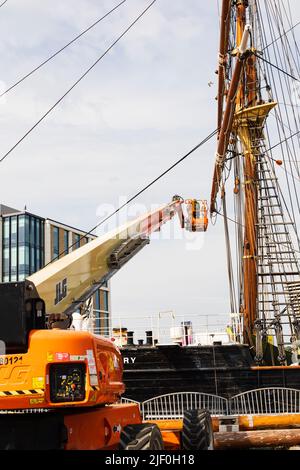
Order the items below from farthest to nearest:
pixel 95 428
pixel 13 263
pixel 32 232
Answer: pixel 32 232 → pixel 13 263 → pixel 95 428

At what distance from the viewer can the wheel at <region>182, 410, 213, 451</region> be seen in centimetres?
805

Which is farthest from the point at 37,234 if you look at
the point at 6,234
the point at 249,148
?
the point at 249,148

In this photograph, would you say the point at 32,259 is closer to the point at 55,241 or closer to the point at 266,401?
the point at 55,241

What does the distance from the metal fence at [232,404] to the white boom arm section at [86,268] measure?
4810 mm

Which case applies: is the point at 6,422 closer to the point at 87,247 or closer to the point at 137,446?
the point at 137,446

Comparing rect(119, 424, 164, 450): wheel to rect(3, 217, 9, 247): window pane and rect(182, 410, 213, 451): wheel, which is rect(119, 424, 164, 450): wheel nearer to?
rect(182, 410, 213, 451): wheel

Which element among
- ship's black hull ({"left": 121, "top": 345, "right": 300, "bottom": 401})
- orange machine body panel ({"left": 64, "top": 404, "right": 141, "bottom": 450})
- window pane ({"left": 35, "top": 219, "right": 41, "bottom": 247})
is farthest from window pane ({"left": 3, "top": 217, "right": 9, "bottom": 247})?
orange machine body panel ({"left": 64, "top": 404, "right": 141, "bottom": 450})

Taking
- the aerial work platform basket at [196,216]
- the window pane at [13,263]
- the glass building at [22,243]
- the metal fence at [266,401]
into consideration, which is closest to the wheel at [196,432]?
the metal fence at [266,401]

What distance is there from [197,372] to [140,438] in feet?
33.9

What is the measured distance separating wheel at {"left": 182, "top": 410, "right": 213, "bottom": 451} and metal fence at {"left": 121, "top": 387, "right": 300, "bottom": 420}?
302 inches

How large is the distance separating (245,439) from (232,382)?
20.0ft

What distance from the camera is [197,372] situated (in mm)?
16547

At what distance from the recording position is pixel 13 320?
20.1 ft

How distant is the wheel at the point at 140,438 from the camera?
6285 mm
